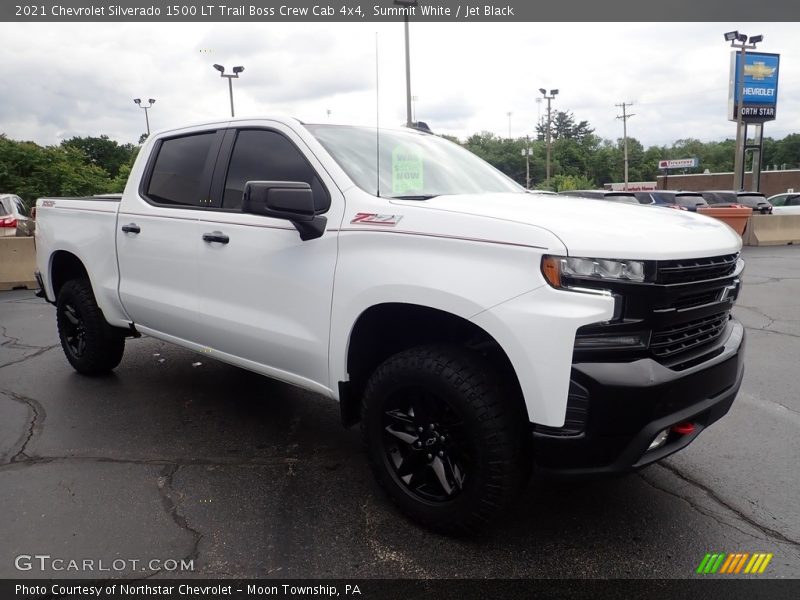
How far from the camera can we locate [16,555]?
2684 millimetres

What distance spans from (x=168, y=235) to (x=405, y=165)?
165 cm

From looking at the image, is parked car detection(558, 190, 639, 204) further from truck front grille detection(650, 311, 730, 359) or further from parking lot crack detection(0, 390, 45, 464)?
parking lot crack detection(0, 390, 45, 464)

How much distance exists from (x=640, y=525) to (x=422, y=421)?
117 centimetres

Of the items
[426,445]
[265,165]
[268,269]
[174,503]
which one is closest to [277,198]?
[268,269]

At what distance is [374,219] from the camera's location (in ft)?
9.29

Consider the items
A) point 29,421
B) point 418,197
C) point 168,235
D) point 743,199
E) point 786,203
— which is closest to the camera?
point 418,197

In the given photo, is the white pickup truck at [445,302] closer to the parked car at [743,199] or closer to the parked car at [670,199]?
the parked car at [670,199]

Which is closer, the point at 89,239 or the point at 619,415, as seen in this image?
the point at 619,415

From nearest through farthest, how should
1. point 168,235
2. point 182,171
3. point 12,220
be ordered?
point 168,235 < point 182,171 < point 12,220

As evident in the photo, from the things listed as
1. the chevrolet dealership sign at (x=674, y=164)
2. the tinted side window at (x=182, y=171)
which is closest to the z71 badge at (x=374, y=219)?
the tinted side window at (x=182, y=171)

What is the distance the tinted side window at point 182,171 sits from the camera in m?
3.92

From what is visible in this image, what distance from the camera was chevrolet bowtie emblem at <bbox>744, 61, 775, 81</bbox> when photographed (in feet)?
115

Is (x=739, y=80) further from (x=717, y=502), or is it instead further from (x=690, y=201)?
(x=717, y=502)

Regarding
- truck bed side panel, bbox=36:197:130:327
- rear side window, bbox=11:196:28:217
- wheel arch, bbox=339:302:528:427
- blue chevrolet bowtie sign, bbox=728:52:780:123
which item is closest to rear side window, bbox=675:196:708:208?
blue chevrolet bowtie sign, bbox=728:52:780:123
